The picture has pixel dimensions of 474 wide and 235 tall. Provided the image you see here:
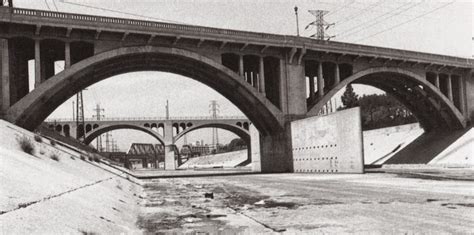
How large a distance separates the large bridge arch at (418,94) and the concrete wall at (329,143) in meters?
10.2

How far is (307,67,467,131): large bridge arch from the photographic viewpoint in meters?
52.3

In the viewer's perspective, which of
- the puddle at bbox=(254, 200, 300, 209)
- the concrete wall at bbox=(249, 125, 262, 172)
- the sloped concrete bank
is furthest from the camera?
the concrete wall at bbox=(249, 125, 262, 172)

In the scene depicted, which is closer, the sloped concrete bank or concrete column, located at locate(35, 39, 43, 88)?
the sloped concrete bank

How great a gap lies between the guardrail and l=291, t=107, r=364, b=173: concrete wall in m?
8.51

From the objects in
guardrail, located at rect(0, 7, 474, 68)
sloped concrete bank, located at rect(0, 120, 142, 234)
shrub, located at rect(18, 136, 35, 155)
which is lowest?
sloped concrete bank, located at rect(0, 120, 142, 234)

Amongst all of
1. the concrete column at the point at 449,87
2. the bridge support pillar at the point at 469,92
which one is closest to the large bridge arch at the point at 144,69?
the concrete column at the point at 449,87

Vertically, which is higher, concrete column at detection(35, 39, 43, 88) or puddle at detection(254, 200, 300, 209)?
concrete column at detection(35, 39, 43, 88)

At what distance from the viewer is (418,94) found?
193 feet

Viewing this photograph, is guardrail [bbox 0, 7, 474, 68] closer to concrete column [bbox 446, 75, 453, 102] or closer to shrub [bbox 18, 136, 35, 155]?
concrete column [bbox 446, 75, 453, 102]

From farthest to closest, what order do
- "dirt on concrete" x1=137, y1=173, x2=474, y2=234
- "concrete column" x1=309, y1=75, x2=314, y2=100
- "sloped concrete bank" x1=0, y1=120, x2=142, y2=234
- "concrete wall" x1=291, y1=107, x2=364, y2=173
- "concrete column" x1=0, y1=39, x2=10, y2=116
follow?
"concrete column" x1=309, y1=75, x2=314, y2=100 < "concrete column" x1=0, y1=39, x2=10, y2=116 < "concrete wall" x1=291, y1=107, x2=364, y2=173 < "dirt on concrete" x1=137, y1=173, x2=474, y2=234 < "sloped concrete bank" x1=0, y1=120, x2=142, y2=234

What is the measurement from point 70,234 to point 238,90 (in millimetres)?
38078

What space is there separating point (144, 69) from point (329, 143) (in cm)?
2071

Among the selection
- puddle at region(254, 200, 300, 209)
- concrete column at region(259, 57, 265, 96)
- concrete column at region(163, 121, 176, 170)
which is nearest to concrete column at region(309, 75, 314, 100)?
concrete column at region(259, 57, 265, 96)

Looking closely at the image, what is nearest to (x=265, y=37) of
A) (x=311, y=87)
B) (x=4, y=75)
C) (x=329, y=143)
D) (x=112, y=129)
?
(x=311, y=87)
